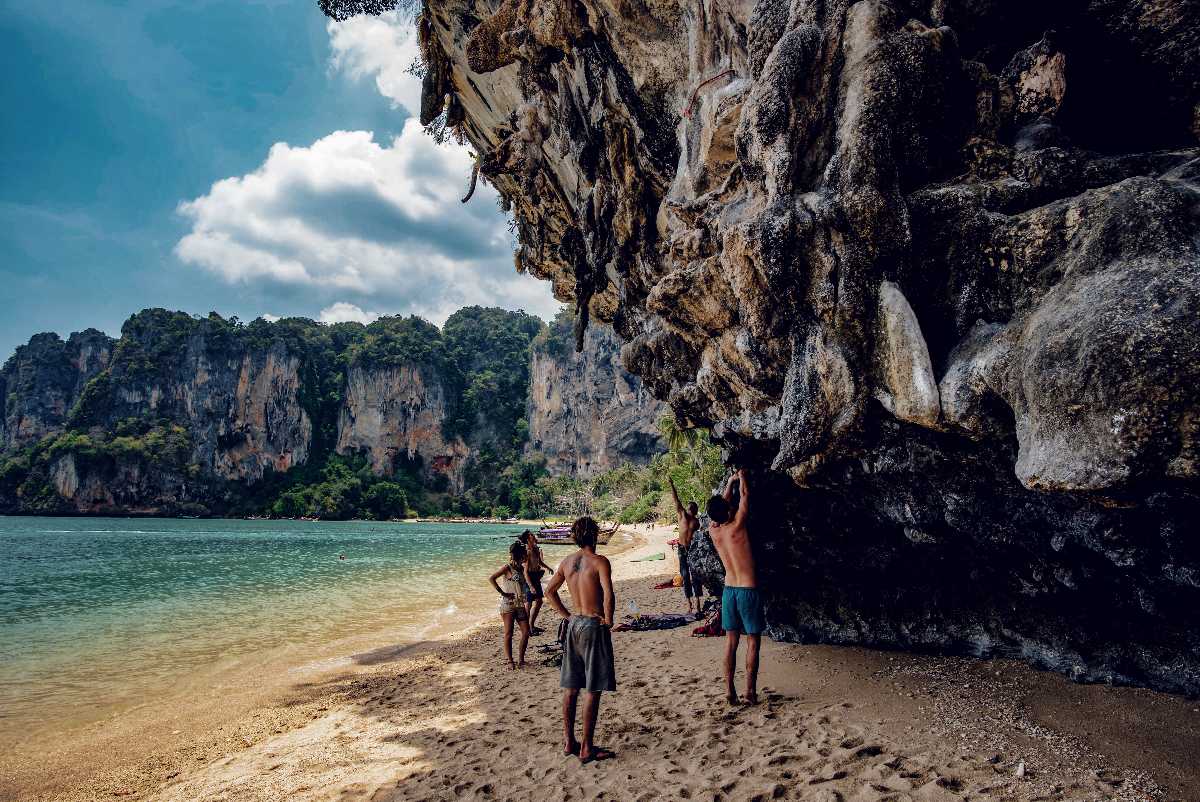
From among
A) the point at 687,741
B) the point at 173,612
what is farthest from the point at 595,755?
the point at 173,612

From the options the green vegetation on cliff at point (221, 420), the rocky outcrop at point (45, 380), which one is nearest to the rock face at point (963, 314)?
the green vegetation on cliff at point (221, 420)

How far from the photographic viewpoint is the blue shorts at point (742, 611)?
4066 mm

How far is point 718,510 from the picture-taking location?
4.31m

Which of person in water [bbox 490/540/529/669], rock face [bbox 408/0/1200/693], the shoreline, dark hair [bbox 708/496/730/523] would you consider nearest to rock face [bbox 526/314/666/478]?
the shoreline

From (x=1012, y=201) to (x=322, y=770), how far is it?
656cm

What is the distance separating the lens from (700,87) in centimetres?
647

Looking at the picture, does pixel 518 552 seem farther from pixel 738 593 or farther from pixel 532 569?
pixel 738 593

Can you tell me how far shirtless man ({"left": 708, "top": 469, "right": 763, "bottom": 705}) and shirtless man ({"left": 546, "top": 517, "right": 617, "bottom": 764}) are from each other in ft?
3.22

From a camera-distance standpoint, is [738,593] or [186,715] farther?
[186,715]

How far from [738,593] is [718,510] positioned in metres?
0.61

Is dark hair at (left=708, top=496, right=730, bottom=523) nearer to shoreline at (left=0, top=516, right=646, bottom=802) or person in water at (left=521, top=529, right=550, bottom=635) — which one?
person in water at (left=521, top=529, right=550, bottom=635)

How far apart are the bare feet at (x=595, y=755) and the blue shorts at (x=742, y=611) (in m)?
1.13

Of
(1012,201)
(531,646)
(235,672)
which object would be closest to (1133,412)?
(1012,201)

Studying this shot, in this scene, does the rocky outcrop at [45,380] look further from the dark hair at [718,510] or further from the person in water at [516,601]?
the dark hair at [718,510]
